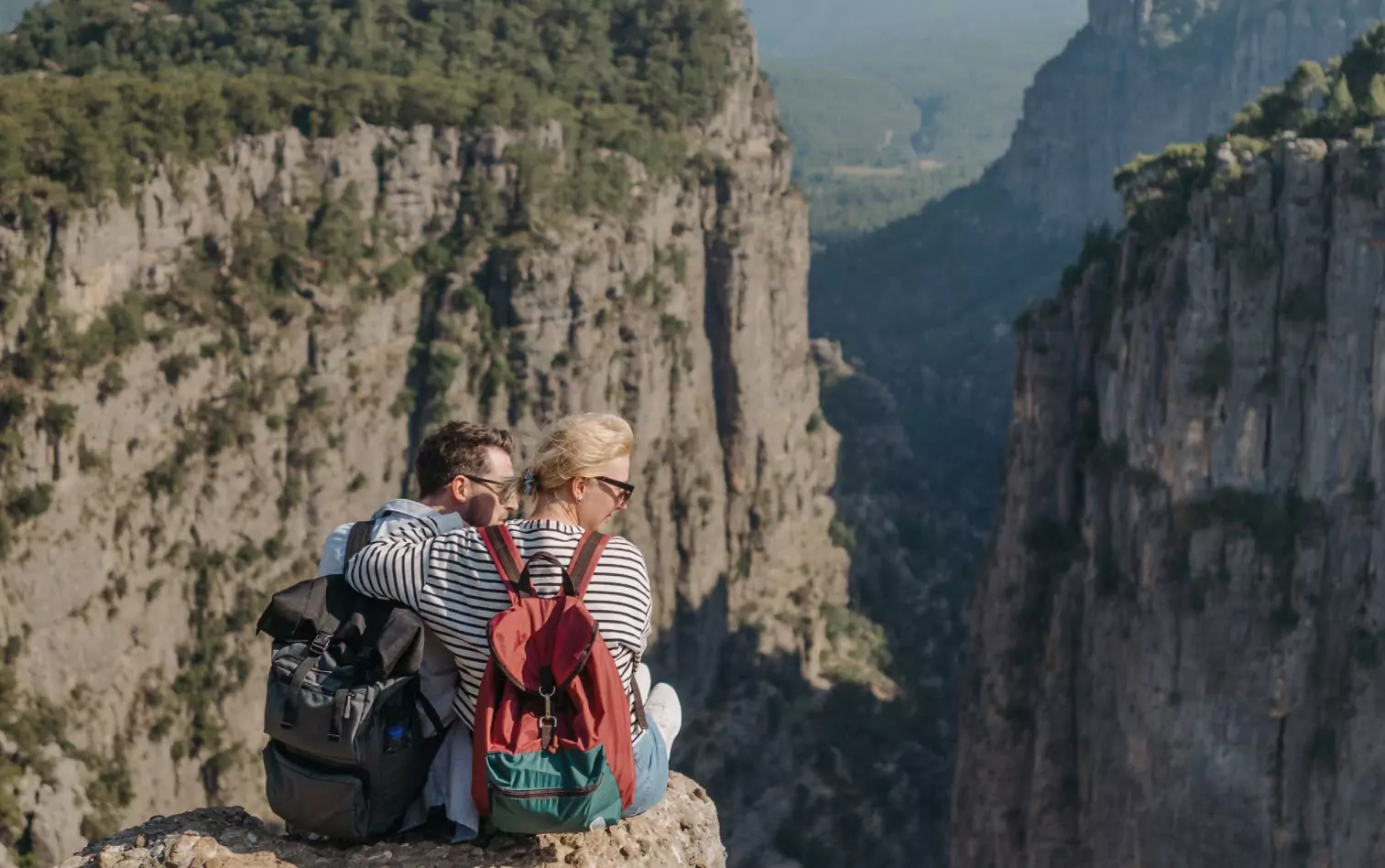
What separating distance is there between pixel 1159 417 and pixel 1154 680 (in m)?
7.83

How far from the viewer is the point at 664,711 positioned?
12.5 metres

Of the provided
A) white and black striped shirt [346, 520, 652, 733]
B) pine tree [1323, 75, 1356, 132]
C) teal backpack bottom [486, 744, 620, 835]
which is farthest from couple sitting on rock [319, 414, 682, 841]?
pine tree [1323, 75, 1356, 132]

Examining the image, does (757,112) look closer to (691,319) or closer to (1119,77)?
(691,319)

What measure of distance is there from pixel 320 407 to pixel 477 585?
1844 inches

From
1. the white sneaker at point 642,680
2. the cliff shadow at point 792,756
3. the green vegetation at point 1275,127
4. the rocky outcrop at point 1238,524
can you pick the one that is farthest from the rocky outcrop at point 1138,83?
the white sneaker at point 642,680

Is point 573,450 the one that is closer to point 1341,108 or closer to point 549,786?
point 549,786

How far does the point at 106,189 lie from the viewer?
49.9 metres

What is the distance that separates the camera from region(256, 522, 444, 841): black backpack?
37.1 feet

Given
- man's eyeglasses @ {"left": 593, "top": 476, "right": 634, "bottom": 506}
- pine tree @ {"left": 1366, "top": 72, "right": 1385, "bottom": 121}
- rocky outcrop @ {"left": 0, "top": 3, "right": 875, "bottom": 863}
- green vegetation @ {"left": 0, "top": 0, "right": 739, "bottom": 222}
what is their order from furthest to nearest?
green vegetation @ {"left": 0, "top": 0, "right": 739, "bottom": 222}, pine tree @ {"left": 1366, "top": 72, "right": 1385, "bottom": 121}, rocky outcrop @ {"left": 0, "top": 3, "right": 875, "bottom": 863}, man's eyeglasses @ {"left": 593, "top": 476, "right": 634, "bottom": 506}

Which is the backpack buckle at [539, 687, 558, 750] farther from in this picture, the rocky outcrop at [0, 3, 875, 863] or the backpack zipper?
the rocky outcrop at [0, 3, 875, 863]

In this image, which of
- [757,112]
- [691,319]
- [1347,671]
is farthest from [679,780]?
[757,112]

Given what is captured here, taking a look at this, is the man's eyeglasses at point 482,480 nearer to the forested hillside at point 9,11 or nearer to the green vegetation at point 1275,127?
the green vegetation at point 1275,127

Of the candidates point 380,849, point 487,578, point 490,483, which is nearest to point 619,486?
point 487,578

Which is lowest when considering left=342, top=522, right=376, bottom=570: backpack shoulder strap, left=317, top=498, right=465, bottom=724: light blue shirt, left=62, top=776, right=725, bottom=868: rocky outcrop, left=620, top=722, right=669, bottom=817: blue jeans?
left=62, top=776, right=725, bottom=868: rocky outcrop
